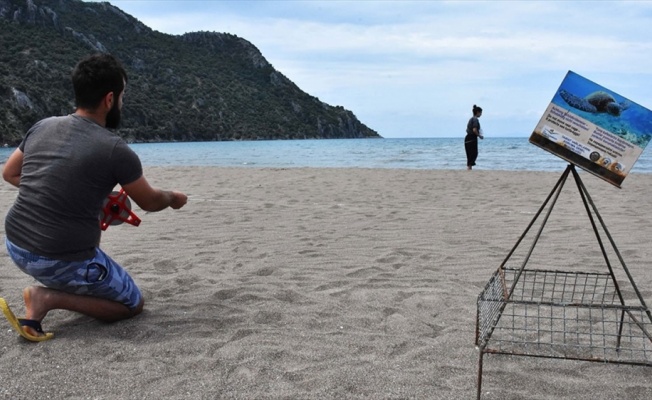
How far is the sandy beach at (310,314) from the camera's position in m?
2.80

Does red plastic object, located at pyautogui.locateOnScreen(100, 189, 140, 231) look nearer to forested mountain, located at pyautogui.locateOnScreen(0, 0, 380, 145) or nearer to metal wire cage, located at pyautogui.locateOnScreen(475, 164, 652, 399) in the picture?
metal wire cage, located at pyautogui.locateOnScreen(475, 164, 652, 399)

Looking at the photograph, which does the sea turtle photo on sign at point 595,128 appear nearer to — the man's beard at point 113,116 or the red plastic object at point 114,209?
the man's beard at point 113,116

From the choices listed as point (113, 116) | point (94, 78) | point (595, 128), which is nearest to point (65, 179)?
point (113, 116)

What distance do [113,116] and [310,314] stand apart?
5.74ft

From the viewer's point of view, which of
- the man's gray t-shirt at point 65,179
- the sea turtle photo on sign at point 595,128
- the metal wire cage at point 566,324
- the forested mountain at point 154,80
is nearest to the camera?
the sea turtle photo on sign at point 595,128

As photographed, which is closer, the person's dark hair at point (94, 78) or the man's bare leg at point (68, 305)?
the person's dark hair at point (94, 78)

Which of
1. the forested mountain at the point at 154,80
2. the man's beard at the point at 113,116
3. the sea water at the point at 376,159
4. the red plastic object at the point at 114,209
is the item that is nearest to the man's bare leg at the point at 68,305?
the red plastic object at the point at 114,209

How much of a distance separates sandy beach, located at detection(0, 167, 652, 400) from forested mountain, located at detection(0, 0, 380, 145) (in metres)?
50.7

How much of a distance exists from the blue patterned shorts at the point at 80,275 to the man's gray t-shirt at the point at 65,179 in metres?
0.05

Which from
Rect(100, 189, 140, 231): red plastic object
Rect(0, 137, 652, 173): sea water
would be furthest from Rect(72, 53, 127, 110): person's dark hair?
Rect(0, 137, 652, 173): sea water

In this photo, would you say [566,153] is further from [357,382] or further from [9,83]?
[9,83]

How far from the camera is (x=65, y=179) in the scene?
320 cm

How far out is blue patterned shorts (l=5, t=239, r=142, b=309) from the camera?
3.32 meters

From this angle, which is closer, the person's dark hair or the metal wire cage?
the metal wire cage
